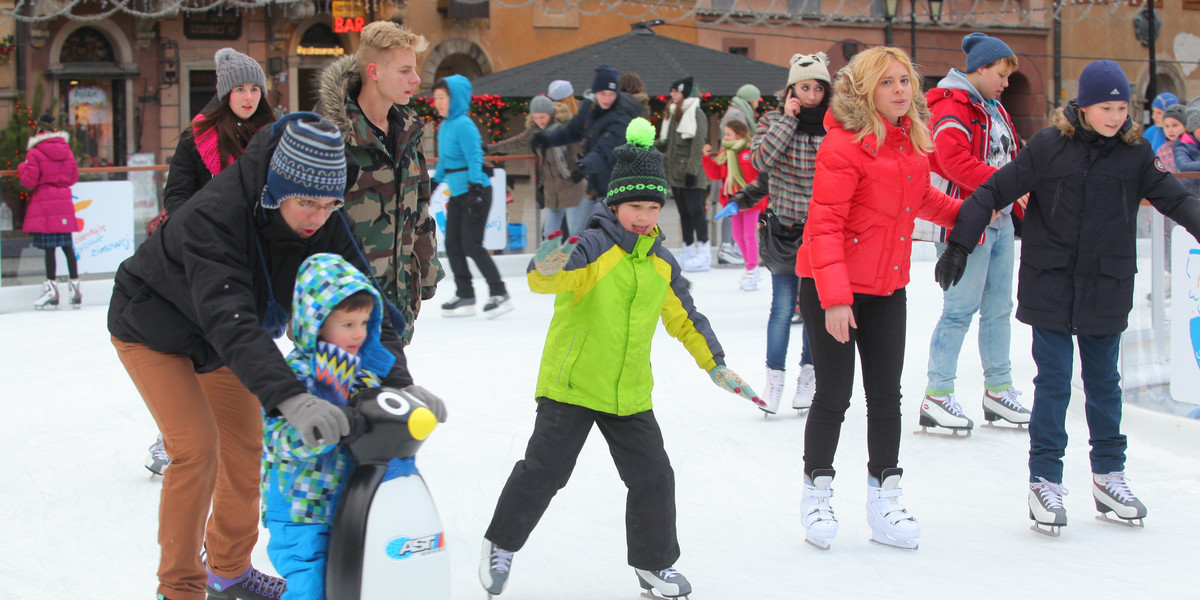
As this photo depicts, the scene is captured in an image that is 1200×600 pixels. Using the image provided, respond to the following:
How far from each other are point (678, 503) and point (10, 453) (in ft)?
9.07

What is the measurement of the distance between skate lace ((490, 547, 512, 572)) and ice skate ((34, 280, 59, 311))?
7148 millimetres

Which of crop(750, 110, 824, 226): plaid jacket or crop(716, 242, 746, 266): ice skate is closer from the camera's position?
crop(750, 110, 824, 226): plaid jacket

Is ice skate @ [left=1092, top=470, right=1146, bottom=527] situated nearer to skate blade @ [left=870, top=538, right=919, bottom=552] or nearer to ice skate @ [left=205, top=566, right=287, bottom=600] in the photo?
skate blade @ [left=870, top=538, right=919, bottom=552]

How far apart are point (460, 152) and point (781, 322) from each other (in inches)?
126

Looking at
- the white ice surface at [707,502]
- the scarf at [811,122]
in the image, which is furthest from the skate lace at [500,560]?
the scarf at [811,122]

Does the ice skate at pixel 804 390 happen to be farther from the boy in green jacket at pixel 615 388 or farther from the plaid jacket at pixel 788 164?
the boy in green jacket at pixel 615 388

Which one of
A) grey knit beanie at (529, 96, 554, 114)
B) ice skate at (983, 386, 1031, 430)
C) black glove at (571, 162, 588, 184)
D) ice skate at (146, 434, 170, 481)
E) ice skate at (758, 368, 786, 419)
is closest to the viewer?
ice skate at (146, 434, 170, 481)

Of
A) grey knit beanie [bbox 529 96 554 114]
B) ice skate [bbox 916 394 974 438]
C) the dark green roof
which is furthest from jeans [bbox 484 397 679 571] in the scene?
the dark green roof

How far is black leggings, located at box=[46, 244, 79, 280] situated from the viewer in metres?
8.97

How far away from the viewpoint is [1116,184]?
3596 millimetres

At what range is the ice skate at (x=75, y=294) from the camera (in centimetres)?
904

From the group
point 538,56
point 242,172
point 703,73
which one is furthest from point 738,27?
point 242,172

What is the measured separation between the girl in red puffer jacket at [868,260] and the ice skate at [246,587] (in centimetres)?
154

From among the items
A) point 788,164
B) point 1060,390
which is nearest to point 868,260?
point 1060,390
